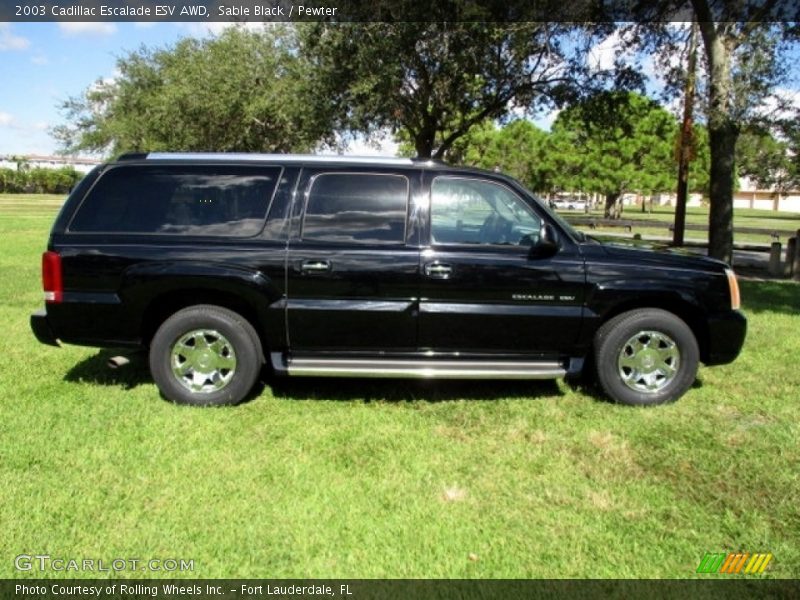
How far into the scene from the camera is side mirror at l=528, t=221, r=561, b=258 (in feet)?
15.3

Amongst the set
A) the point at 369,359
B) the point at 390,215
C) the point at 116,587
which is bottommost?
the point at 116,587

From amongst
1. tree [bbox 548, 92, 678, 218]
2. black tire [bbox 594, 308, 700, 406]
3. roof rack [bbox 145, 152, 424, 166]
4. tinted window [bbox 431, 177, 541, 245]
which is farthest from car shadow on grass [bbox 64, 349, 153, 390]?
tree [bbox 548, 92, 678, 218]

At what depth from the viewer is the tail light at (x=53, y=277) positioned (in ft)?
15.1

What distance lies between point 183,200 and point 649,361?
12.4 feet

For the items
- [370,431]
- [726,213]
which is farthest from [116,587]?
[726,213]

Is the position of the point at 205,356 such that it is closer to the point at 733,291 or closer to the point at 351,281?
the point at 351,281

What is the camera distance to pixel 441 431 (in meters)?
4.38

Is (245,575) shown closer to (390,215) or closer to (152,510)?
(152,510)

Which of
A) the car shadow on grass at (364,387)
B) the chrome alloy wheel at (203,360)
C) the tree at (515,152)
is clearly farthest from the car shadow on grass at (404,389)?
the tree at (515,152)

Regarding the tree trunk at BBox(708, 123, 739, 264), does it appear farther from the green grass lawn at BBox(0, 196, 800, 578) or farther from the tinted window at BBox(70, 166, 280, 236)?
the tinted window at BBox(70, 166, 280, 236)

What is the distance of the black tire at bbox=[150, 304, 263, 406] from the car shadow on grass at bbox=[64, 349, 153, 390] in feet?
2.38

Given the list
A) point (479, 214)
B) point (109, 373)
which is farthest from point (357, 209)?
point (109, 373)

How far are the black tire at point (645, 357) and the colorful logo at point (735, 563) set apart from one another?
1.94 metres

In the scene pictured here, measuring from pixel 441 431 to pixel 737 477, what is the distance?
1.83m
